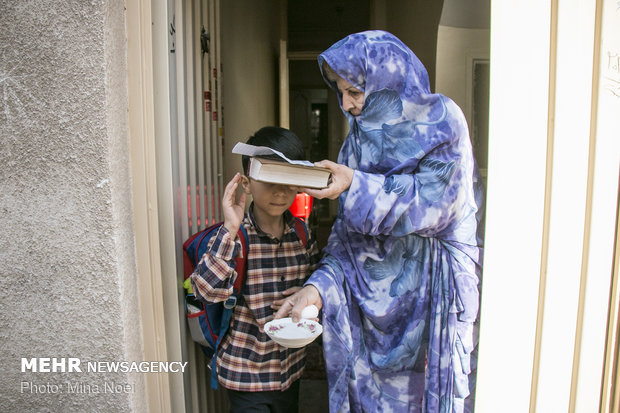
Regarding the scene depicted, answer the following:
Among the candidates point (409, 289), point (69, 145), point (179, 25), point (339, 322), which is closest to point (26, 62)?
point (69, 145)

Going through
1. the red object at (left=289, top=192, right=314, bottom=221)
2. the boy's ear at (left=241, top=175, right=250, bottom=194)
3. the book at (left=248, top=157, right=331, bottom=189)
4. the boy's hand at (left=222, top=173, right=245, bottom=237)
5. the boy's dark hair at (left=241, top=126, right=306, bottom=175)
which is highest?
the boy's dark hair at (left=241, top=126, right=306, bottom=175)

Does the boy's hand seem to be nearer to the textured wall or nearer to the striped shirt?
the striped shirt

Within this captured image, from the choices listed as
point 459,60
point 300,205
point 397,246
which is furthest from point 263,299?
point 300,205

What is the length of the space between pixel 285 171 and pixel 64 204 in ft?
2.04

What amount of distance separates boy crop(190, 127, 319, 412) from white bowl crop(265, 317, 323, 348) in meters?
0.16

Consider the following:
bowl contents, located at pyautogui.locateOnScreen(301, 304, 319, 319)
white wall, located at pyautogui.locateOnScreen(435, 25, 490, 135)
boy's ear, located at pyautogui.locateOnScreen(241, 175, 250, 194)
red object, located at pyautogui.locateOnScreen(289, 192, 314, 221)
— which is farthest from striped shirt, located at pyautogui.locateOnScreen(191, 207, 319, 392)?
red object, located at pyautogui.locateOnScreen(289, 192, 314, 221)

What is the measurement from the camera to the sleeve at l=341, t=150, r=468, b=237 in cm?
101

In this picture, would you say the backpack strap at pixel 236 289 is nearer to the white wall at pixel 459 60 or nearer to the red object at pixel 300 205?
the white wall at pixel 459 60

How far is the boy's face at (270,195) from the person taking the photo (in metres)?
1.19

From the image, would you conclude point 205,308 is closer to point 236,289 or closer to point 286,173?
point 236,289

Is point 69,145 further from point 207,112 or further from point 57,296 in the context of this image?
point 207,112

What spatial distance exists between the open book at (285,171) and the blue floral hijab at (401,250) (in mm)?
101

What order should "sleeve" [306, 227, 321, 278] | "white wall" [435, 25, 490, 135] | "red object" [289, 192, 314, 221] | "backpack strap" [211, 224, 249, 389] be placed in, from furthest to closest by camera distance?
"red object" [289, 192, 314, 221], "sleeve" [306, 227, 321, 278], "backpack strap" [211, 224, 249, 389], "white wall" [435, 25, 490, 135]

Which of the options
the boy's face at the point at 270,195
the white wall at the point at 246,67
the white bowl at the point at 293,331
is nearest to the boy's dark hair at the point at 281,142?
the boy's face at the point at 270,195
